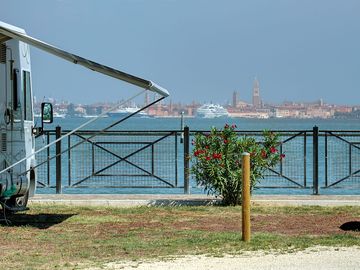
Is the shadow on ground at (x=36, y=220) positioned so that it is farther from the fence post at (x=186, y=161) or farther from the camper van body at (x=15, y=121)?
the fence post at (x=186, y=161)

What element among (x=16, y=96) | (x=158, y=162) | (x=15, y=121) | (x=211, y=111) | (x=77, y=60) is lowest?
(x=158, y=162)

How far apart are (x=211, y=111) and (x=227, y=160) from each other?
366ft

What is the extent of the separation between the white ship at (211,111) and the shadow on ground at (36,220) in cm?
10607

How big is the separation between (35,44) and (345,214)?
19.8ft

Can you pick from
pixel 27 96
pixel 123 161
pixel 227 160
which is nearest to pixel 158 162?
pixel 123 161

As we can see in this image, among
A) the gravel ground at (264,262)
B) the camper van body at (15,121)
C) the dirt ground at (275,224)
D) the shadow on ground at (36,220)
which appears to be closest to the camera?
the gravel ground at (264,262)

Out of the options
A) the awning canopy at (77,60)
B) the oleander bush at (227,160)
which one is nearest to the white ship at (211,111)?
the oleander bush at (227,160)

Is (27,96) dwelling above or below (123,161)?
above

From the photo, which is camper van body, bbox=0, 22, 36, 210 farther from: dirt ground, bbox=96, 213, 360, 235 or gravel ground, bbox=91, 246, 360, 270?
gravel ground, bbox=91, 246, 360, 270

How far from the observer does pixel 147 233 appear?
1375cm

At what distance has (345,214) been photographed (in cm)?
1630

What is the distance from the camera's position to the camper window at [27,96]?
15055 mm

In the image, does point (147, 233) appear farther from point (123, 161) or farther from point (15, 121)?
point (123, 161)

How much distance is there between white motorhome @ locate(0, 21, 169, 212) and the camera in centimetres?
1334
